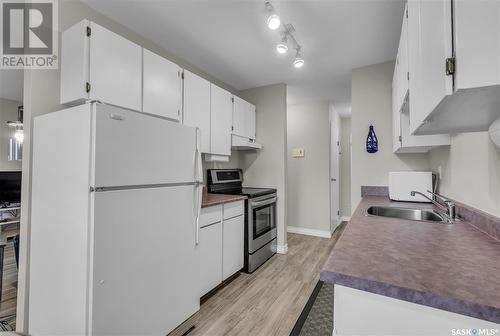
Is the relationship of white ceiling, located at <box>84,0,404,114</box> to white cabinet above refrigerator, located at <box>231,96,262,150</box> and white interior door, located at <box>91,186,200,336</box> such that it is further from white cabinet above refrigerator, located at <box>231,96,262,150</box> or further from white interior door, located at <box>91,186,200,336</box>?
white interior door, located at <box>91,186,200,336</box>

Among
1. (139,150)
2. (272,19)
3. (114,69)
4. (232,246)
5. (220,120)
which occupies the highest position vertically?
(272,19)

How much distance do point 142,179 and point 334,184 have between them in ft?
13.3

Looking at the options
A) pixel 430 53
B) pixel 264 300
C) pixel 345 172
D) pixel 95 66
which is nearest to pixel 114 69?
pixel 95 66

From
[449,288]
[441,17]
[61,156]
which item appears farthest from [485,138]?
[61,156]

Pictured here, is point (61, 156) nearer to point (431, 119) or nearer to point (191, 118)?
point (191, 118)

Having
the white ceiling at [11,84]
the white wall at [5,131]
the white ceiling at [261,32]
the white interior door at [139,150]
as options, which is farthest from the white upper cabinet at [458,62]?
the white wall at [5,131]

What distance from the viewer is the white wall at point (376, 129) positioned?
8.80ft

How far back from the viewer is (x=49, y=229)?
1.42m

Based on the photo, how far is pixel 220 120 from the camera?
2.84 metres

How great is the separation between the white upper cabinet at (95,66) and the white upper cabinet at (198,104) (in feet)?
2.01

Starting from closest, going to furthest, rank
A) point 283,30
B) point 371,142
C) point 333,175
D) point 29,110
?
point 29,110, point 283,30, point 371,142, point 333,175

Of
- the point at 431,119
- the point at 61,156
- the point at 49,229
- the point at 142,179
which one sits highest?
the point at 431,119

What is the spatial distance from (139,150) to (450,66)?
60.0 inches

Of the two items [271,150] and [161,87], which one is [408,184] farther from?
[161,87]
